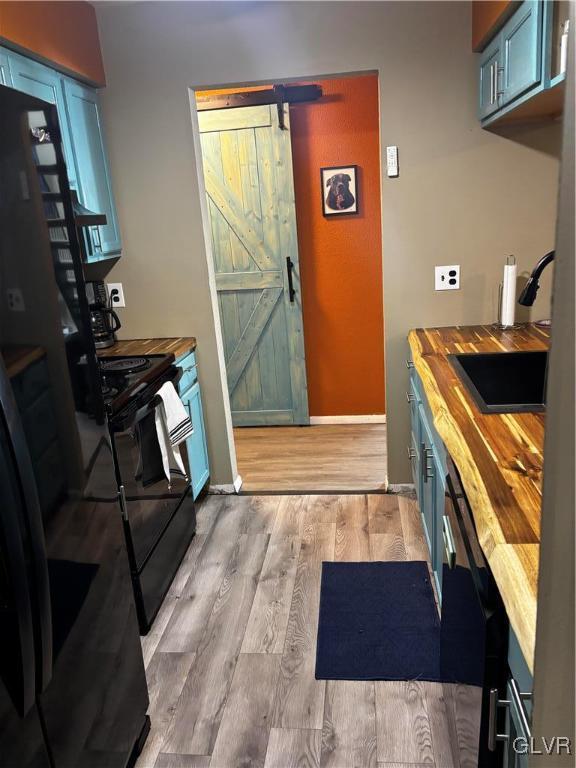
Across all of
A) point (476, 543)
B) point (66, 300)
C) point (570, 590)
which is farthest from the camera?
point (66, 300)

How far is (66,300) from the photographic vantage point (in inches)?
51.8

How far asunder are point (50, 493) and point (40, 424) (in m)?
0.16

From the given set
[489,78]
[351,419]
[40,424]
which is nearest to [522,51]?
[489,78]

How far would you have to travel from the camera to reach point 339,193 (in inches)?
156

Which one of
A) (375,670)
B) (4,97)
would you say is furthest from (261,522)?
(4,97)

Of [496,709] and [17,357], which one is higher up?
[17,357]

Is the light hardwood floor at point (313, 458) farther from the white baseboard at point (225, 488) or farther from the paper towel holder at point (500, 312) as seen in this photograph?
the paper towel holder at point (500, 312)

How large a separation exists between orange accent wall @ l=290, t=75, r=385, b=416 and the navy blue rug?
196 centimetres

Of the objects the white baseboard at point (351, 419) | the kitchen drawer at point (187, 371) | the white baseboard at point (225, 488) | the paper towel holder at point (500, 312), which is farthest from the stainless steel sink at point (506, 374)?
the white baseboard at point (351, 419)

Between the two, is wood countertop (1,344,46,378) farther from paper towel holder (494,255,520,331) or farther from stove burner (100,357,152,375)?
paper towel holder (494,255,520,331)

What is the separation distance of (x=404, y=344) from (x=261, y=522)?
1226 mm

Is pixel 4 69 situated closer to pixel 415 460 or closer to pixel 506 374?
pixel 506 374

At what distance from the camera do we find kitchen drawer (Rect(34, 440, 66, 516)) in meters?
1.18

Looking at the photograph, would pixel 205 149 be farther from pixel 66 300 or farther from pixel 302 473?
pixel 66 300
